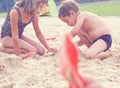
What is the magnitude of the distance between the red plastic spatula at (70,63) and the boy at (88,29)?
2855 millimetres

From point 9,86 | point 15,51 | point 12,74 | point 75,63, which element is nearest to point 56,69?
point 12,74

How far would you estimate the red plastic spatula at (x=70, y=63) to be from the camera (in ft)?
1.92

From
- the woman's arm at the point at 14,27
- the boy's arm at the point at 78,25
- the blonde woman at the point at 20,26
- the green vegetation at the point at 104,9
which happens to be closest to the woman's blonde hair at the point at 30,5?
the blonde woman at the point at 20,26

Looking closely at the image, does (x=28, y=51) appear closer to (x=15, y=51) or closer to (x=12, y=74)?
(x=15, y=51)

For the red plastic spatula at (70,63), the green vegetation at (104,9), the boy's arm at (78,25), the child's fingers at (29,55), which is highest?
the red plastic spatula at (70,63)

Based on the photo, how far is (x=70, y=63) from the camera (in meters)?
0.59

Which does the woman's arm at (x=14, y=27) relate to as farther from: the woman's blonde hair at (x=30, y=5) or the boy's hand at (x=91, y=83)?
the boy's hand at (x=91, y=83)

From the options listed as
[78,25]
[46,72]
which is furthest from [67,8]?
[46,72]

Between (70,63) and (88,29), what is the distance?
3.18 m

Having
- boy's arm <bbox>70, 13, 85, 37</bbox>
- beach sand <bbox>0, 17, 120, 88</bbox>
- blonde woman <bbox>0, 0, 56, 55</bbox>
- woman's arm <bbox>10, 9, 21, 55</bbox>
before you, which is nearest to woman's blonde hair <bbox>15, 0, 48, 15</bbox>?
blonde woman <bbox>0, 0, 56, 55</bbox>

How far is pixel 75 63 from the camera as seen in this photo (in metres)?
0.61

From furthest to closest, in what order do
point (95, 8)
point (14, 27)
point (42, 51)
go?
point (95, 8) → point (42, 51) → point (14, 27)

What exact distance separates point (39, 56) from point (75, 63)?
3.18m

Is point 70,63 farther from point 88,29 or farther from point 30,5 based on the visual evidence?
point 88,29
